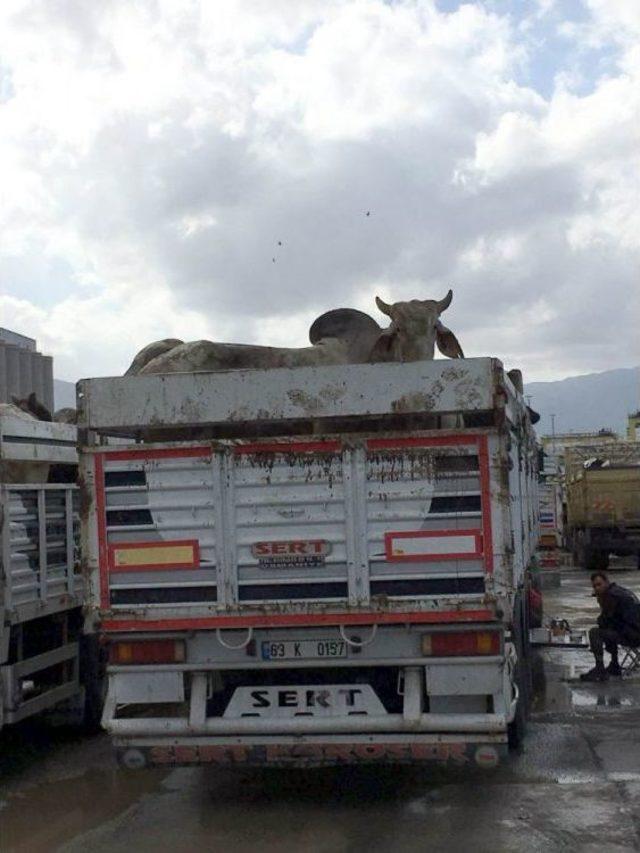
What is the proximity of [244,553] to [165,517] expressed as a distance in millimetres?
486

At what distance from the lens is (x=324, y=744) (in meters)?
6.26

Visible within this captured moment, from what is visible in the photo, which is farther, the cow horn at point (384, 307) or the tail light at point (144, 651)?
the cow horn at point (384, 307)

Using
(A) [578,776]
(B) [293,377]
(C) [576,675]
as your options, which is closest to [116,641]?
(B) [293,377]

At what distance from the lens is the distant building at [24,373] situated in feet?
42.1

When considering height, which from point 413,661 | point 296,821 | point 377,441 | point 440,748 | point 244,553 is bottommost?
point 296,821

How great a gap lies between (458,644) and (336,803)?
1.34 meters

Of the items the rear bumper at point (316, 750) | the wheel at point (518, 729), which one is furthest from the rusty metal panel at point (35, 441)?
the wheel at point (518, 729)

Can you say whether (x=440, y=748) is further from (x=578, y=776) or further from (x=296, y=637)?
Answer: (x=578, y=776)

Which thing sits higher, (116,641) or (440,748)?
(116,641)

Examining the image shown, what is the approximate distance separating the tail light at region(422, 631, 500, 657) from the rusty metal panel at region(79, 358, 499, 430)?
4.01 feet

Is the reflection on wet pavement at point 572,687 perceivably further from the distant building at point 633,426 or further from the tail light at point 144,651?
the distant building at point 633,426

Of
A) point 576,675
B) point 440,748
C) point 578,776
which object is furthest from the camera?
point 576,675

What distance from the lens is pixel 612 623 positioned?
11.1 meters

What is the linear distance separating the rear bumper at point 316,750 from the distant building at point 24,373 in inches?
255
